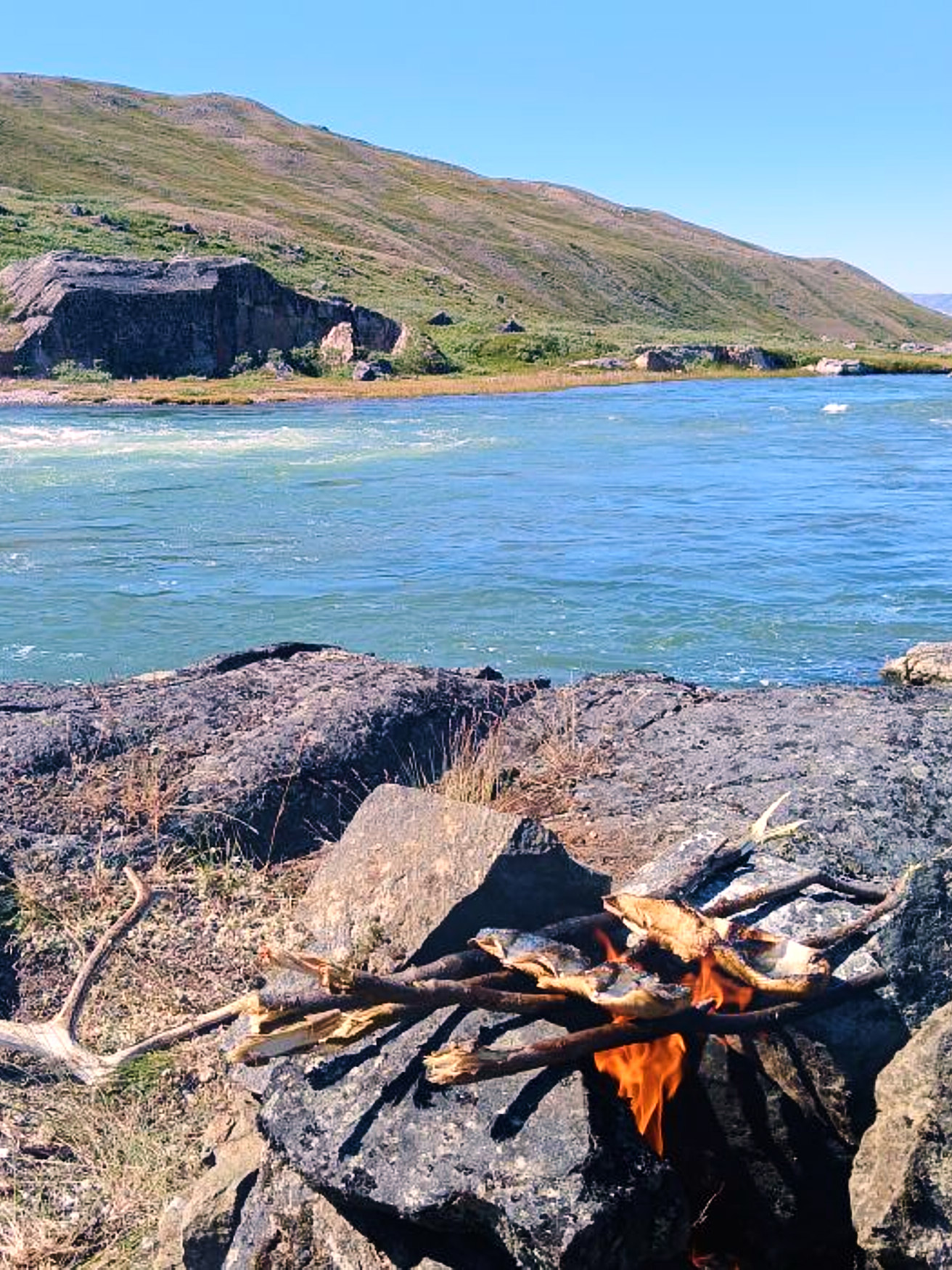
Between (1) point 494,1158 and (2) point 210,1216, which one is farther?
(2) point 210,1216

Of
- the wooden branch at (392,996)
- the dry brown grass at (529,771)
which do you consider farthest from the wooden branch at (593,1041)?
the dry brown grass at (529,771)

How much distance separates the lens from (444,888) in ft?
14.1

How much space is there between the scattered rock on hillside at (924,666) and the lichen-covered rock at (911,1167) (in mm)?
8517

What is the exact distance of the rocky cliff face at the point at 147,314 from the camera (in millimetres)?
55625

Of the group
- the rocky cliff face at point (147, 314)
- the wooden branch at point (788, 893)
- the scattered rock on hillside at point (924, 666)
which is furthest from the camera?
A: the rocky cliff face at point (147, 314)

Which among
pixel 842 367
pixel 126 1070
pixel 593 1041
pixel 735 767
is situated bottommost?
pixel 126 1070

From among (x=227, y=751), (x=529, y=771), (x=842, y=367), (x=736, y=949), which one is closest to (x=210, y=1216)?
(x=736, y=949)

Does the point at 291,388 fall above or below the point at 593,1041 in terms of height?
above

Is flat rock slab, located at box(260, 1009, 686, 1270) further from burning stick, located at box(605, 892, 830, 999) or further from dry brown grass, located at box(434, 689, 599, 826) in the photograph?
dry brown grass, located at box(434, 689, 599, 826)

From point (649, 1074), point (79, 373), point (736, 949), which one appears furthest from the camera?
point (79, 373)

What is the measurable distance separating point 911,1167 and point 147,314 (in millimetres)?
58471

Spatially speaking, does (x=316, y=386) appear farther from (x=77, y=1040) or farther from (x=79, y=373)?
(x=77, y=1040)

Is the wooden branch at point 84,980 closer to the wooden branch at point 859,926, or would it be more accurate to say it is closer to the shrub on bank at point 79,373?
the wooden branch at point 859,926

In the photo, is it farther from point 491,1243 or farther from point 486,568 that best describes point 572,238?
point 491,1243
